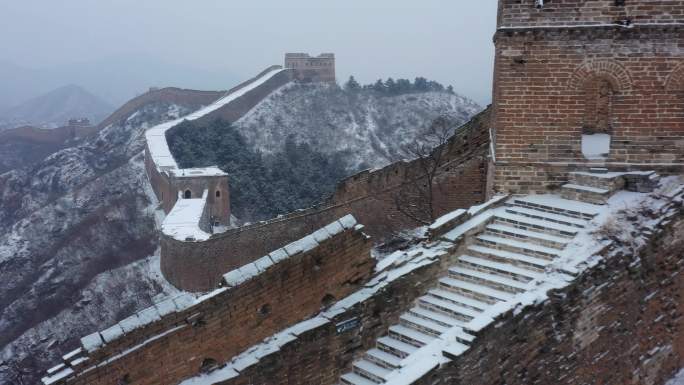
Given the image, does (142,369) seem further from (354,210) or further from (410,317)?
(354,210)

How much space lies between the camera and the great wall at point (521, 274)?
555 cm

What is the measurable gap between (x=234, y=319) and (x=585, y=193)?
456 centimetres

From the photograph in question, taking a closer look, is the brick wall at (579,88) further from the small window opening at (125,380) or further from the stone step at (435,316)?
the small window opening at (125,380)

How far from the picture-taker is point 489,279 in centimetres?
639

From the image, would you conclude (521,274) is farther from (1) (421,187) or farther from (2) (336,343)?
(1) (421,187)

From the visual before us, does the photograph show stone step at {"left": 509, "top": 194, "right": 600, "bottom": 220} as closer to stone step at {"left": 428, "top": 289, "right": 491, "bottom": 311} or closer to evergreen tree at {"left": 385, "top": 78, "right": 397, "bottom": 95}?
stone step at {"left": 428, "top": 289, "right": 491, "bottom": 311}

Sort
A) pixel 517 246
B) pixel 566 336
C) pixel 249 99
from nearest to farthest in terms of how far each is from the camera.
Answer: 1. pixel 566 336
2. pixel 517 246
3. pixel 249 99

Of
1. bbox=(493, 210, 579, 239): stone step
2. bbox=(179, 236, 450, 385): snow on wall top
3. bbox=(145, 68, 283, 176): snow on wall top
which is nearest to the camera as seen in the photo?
bbox=(179, 236, 450, 385): snow on wall top

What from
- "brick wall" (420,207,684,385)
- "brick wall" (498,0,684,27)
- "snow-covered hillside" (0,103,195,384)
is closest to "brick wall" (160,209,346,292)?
"snow-covered hillside" (0,103,195,384)

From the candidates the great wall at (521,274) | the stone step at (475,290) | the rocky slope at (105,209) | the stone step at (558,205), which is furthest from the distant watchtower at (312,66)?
the stone step at (475,290)

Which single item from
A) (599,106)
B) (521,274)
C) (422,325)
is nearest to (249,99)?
(599,106)

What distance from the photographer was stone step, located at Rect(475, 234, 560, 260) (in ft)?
21.0

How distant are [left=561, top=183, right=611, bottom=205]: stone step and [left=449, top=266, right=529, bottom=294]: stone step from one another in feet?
5.55

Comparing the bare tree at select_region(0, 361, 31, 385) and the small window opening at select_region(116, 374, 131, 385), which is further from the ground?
the small window opening at select_region(116, 374, 131, 385)
